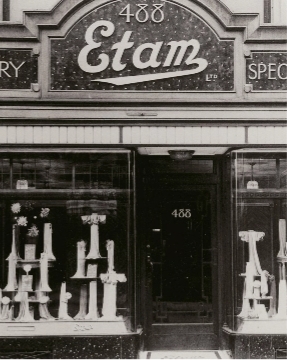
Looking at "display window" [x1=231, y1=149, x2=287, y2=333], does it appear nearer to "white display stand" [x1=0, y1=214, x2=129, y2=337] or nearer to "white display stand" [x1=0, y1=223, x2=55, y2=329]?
"white display stand" [x1=0, y1=214, x2=129, y2=337]

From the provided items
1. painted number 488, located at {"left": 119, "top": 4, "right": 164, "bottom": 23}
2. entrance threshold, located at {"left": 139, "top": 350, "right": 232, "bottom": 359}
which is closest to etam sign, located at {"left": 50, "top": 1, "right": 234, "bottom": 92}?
painted number 488, located at {"left": 119, "top": 4, "right": 164, "bottom": 23}

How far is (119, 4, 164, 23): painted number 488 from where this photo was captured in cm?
695

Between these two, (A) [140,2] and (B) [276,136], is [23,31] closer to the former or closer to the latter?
(A) [140,2]

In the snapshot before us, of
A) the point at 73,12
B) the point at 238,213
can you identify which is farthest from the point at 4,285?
the point at 73,12

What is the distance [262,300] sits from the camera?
6.99 m

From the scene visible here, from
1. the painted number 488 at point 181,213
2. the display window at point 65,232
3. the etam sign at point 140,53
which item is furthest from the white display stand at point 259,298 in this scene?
the etam sign at point 140,53

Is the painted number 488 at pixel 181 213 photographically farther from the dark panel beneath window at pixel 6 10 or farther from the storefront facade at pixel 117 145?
the dark panel beneath window at pixel 6 10

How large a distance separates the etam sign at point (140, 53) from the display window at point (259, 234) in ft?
3.62

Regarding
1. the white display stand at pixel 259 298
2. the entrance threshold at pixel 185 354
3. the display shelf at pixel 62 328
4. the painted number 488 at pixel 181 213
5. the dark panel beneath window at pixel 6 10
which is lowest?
the entrance threshold at pixel 185 354

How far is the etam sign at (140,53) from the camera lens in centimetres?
691

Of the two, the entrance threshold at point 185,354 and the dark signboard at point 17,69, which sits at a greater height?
the dark signboard at point 17,69

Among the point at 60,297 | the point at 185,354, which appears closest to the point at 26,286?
the point at 60,297

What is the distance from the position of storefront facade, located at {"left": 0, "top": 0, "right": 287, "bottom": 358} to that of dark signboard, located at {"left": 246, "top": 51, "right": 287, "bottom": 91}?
0.05ft

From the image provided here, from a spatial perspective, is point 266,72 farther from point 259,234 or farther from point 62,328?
point 62,328
